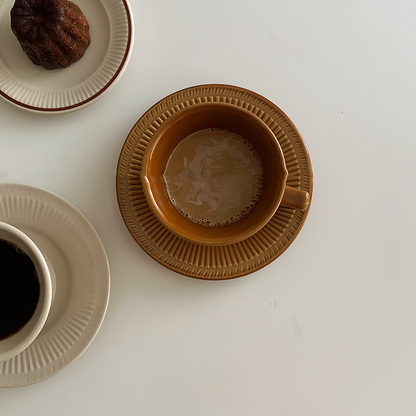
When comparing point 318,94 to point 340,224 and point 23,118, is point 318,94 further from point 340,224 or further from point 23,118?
point 23,118

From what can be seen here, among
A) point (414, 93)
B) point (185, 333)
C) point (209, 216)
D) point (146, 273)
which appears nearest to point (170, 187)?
point (209, 216)

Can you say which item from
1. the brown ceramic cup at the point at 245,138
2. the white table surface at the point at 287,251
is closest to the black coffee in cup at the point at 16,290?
the white table surface at the point at 287,251

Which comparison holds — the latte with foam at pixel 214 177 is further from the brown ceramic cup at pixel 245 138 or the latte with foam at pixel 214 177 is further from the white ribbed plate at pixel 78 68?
the white ribbed plate at pixel 78 68

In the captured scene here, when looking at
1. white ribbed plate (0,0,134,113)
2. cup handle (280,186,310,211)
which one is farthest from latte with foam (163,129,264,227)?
white ribbed plate (0,0,134,113)

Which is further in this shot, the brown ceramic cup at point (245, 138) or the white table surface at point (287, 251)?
the white table surface at point (287, 251)

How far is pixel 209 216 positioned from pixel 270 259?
162mm

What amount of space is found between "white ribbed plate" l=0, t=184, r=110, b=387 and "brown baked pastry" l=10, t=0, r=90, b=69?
0.99ft

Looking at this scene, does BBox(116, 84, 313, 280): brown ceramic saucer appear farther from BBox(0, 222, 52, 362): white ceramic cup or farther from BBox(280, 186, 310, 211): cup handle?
BBox(0, 222, 52, 362): white ceramic cup

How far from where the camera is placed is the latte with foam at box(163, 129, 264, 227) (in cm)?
77

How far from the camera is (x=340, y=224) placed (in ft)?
2.79

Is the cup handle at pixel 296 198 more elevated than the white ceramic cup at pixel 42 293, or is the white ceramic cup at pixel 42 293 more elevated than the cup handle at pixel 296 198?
the cup handle at pixel 296 198

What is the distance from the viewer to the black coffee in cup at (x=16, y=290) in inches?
27.1

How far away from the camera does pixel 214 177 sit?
0.78 meters

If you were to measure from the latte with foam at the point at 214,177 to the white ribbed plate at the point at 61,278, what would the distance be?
0.22 metres
